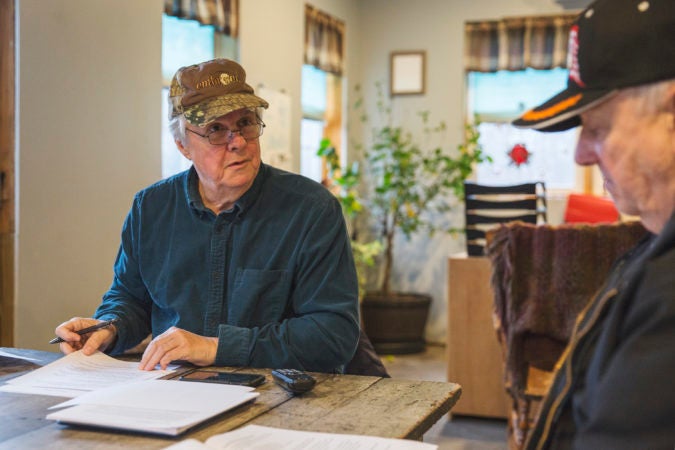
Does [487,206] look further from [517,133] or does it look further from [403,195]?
[517,133]

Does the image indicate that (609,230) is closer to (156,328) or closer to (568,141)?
(156,328)

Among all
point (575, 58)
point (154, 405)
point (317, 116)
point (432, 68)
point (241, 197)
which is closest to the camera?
point (575, 58)

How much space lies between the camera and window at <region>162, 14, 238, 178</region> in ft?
13.5

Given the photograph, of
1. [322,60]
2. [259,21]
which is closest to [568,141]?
[322,60]

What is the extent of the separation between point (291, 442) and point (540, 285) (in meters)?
1.92

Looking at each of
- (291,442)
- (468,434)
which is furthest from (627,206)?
(468,434)

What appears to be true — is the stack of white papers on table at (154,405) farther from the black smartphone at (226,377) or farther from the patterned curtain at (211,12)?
the patterned curtain at (211,12)

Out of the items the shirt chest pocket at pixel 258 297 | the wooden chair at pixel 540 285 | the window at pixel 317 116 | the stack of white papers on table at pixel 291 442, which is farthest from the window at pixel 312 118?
the stack of white papers on table at pixel 291 442

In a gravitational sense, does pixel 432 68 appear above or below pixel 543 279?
above

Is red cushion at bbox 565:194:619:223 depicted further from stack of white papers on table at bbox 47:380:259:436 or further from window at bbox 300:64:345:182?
stack of white papers on table at bbox 47:380:259:436

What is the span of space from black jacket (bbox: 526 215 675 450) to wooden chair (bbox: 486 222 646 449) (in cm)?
191

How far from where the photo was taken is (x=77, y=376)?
60.5 inches

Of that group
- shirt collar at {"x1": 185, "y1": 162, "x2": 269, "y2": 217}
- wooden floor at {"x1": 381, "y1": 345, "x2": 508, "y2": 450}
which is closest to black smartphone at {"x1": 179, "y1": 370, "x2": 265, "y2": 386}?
shirt collar at {"x1": 185, "y1": 162, "x2": 269, "y2": 217}

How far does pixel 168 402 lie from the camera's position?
50.1 inches
